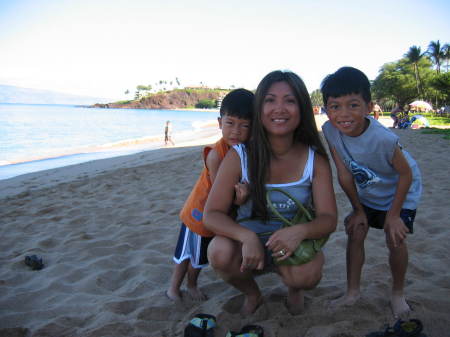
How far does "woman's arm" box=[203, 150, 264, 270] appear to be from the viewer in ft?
6.05

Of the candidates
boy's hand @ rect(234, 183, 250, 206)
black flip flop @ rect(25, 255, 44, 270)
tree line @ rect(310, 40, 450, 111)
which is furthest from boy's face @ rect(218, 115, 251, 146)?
tree line @ rect(310, 40, 450, 111)

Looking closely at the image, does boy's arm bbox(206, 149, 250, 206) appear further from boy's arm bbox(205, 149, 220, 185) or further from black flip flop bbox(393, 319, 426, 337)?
black flip flop bbox(393, 319, 426, 337)

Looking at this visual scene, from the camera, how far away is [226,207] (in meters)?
2.00

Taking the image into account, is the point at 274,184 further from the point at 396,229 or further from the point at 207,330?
the point at 207,330

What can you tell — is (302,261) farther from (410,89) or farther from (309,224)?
(410,89)

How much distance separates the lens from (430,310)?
1.92 metres

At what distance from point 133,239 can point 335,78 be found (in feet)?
7.93

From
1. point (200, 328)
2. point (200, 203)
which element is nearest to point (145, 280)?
point (200, 203)

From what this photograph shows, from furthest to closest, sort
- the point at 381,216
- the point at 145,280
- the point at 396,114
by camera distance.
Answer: the point at 396,114, the point at 145,280, the point at 381,216

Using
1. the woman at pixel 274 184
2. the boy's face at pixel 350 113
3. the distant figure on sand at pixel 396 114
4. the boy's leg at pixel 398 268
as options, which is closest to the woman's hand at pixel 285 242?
the woman at pixel 274 184

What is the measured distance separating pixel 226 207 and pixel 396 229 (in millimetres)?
963

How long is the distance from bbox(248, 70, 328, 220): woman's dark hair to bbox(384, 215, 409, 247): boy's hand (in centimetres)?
53

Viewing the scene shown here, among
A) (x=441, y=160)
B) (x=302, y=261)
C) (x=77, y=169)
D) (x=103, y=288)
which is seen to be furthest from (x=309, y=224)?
(x=77, y=169)

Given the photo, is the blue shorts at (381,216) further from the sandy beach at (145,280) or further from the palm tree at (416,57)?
the palm tree at (416,57)
